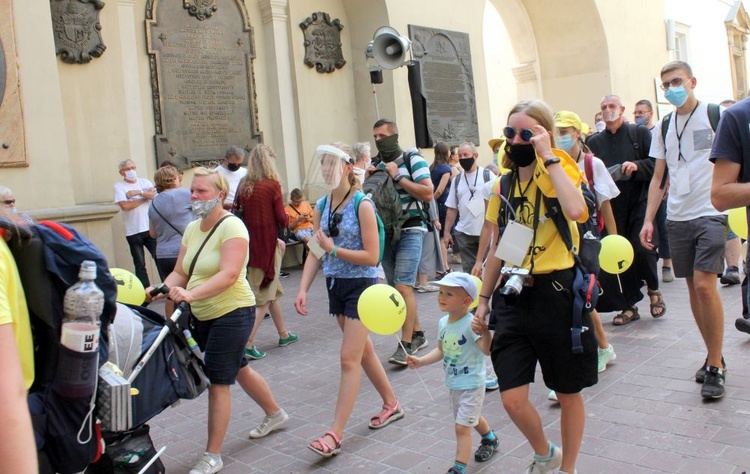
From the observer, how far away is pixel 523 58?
1909cm

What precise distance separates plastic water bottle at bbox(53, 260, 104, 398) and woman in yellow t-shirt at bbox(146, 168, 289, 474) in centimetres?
157

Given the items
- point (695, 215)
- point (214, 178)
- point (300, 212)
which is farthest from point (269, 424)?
point (300, 212)

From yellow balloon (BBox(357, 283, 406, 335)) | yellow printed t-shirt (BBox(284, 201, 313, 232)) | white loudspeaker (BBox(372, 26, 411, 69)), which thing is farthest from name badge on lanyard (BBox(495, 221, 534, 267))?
yellow printed t-shirt (BBox(284, 201, 313, 232))

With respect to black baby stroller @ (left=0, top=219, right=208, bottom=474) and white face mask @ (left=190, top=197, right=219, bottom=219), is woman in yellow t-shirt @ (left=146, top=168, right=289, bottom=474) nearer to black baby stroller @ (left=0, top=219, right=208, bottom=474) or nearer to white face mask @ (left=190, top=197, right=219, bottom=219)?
white face mask @ (left=190, top=197, right=219, bottom=219)

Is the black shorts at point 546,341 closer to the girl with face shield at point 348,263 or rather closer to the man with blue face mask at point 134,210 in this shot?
the girl with face shield at point 348,263

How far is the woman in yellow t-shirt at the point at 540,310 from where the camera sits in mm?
3062

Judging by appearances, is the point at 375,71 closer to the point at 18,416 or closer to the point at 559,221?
the point at 559,221

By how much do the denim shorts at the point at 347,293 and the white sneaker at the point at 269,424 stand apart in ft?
2.57

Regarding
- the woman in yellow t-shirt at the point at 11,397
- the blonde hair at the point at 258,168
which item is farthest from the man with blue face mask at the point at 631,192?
the woman in yellow t-shirt at the point at 11,397

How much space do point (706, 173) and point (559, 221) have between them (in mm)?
2078

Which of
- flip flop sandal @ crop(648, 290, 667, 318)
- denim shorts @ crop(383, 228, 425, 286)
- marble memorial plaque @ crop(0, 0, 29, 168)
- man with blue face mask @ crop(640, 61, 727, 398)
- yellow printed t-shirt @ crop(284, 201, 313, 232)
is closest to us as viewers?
man with blue face mask @ crop(640, 61, 727, 398)

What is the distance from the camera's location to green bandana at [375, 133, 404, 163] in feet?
19.6

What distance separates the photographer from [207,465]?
3887mm

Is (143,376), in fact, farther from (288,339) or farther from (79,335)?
(288,339)
